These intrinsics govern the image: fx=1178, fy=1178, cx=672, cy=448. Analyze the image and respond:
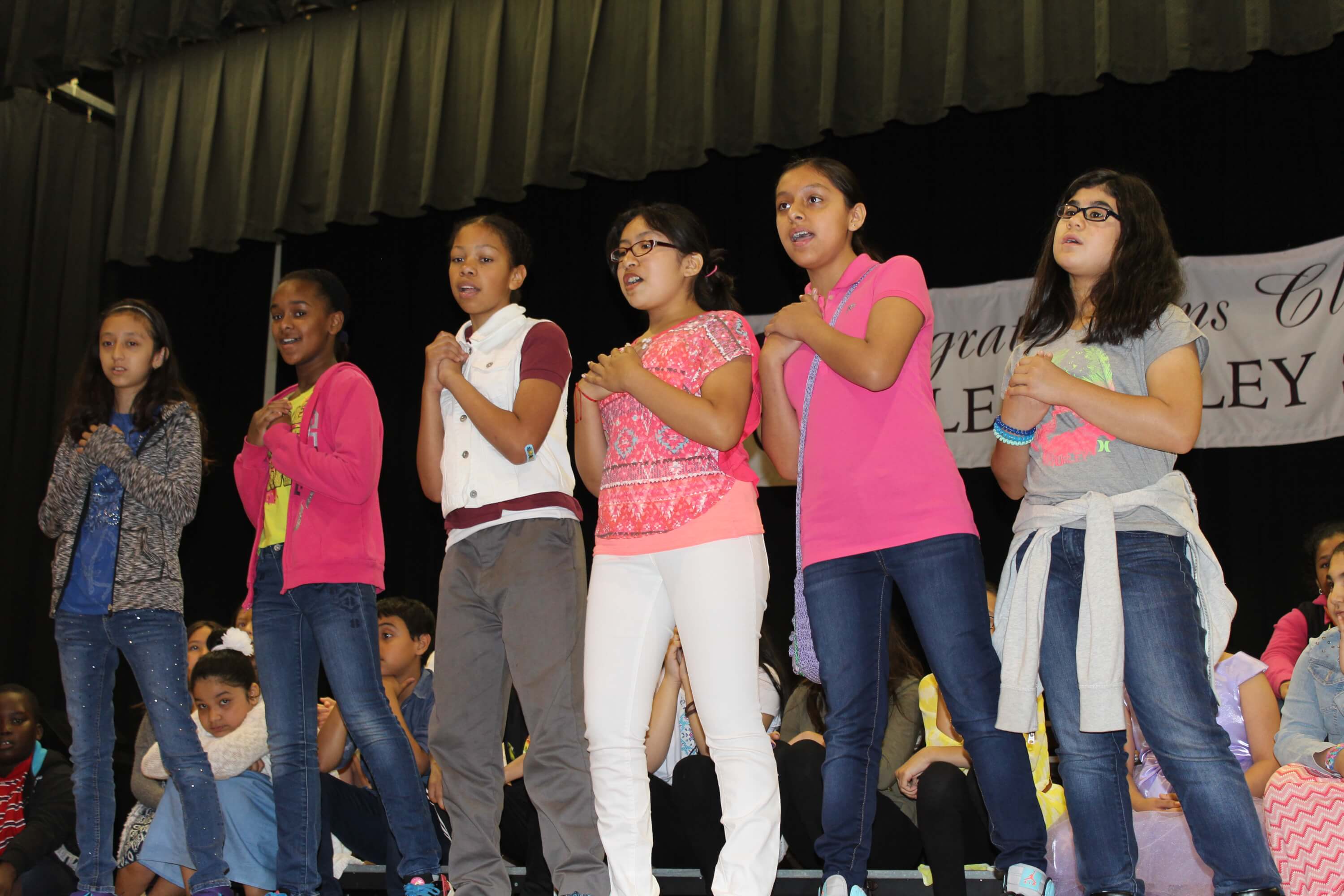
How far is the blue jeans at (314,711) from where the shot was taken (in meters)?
2.68

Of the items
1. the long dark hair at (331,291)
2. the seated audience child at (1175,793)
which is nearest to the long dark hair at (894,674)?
the seated audience child at (1175,793)

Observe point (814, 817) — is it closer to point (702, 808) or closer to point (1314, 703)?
point (702, 808)

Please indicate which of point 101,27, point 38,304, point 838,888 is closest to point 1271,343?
point 838,888

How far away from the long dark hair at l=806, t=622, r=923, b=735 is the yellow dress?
108mm

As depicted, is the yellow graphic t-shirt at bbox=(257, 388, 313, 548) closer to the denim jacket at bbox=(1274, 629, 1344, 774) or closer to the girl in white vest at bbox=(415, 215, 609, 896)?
the girl in white vest at bbox=(415, 215, 609, 896)

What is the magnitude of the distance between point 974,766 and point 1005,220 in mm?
3048

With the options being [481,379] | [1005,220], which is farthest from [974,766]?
[1005,220]

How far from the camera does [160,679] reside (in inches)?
113

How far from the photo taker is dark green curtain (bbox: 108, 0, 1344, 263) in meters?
4.16

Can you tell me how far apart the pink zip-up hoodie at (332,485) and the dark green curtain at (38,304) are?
2.86m

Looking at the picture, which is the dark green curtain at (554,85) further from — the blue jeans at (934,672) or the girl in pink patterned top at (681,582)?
the blue jeans at (934,672)

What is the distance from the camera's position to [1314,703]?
265 centimetres

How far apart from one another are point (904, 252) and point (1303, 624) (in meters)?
2.00

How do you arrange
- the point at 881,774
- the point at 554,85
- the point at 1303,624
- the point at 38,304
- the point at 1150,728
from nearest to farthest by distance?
the point at 1150,728
the point at 881,774
the point at 1303,624
the point at 554,85
the point at 38,304
